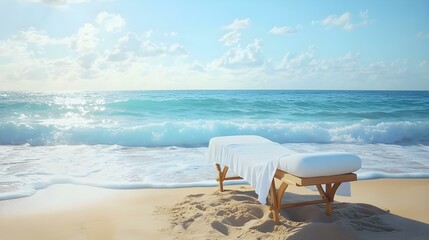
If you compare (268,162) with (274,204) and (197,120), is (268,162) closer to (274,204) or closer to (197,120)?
(274,204)

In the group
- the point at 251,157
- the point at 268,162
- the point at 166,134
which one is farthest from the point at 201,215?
the point at 166,134

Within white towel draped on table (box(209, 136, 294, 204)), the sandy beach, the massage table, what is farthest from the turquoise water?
the massage table

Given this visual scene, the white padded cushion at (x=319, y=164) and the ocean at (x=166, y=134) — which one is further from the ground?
the white padded cushion at (x=319, y=164)

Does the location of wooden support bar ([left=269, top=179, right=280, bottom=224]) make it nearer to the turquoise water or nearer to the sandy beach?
the sandy beach

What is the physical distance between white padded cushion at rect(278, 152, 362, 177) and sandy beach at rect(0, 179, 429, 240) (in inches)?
18.0

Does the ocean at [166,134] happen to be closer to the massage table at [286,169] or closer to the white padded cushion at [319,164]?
the massage table at [286,169]

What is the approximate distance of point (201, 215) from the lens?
11.6ft

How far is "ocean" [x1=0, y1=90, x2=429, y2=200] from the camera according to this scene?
547cm

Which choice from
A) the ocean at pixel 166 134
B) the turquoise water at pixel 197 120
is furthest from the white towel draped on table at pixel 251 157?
the turquoise water at pixel 197 120

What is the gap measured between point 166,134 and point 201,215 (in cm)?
670

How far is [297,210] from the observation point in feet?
12.0

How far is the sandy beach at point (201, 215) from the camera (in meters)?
3.20

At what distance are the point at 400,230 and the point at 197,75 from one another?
16.8m

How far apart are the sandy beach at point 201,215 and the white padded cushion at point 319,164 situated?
1.50ft
